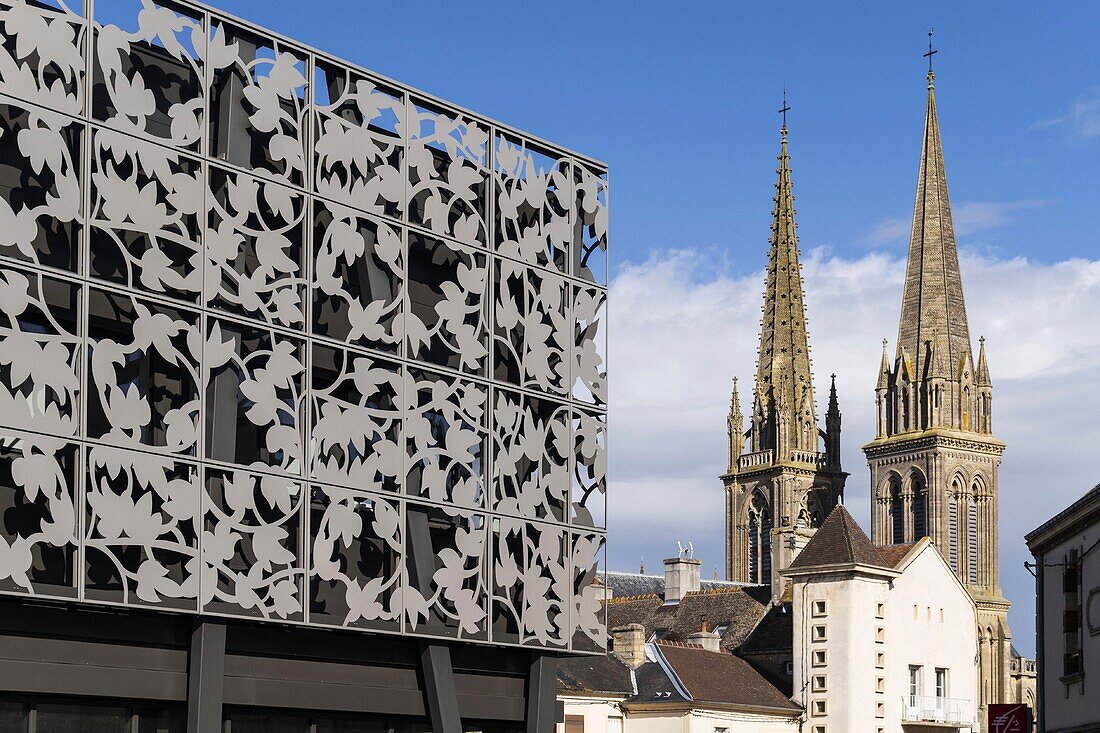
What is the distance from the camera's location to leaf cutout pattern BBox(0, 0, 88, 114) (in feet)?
88.5

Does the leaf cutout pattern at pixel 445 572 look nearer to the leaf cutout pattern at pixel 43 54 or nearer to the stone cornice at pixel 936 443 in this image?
the leaf cutout pattern at pixel 43 54

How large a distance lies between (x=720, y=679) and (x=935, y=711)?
8.78 meters

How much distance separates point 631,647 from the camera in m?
65.7

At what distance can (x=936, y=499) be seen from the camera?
389ft

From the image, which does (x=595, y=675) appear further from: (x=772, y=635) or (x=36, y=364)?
(x=36, y=364)

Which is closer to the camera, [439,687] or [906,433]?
[439,687]

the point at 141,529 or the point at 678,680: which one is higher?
the point at 141,529

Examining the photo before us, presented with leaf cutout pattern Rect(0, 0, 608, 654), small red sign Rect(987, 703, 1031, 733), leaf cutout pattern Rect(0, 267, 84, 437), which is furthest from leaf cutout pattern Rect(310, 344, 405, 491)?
small red sign Rect(987, 703, 1031, 733)

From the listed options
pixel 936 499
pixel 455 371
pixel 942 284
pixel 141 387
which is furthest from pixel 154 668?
pixel 942 284

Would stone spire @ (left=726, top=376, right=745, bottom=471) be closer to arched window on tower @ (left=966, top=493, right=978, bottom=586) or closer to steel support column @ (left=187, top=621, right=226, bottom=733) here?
arched window on tower @ (left=966, top=493, right=978, bottom=586)

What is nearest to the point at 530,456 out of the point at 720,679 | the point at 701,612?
the point at 720,679

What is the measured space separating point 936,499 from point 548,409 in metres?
87.3

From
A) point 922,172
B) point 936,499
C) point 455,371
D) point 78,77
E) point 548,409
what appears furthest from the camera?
point 922,172

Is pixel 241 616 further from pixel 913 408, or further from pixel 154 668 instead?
pixel 913 408
